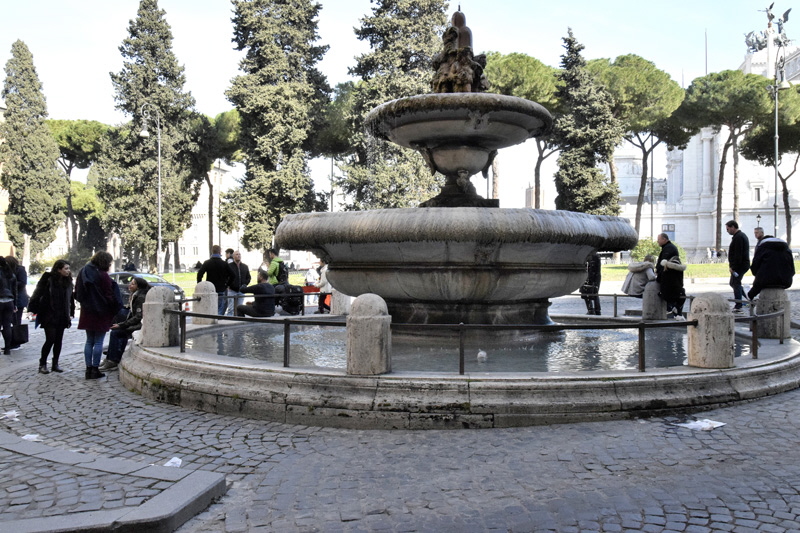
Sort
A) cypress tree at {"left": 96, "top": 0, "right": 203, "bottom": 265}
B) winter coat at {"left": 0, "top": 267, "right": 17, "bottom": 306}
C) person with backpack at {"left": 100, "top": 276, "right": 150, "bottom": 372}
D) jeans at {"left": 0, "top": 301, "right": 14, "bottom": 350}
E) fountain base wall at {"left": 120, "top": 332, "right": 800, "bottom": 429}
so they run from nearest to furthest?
fountain base wall at {"left": 120, "top": 332, "right": 800, "bottom": 429}
person with backpack at {"left": 100, "top": 276, "right": 150, "bottom": 372}
jeans at {"left": 0, "top": 301, "right": 14, "bottom": 350}
winter coat at {"left": 0, "top": 267, "right": 17, "bottom": 306}
cypress tree at {"left": 96, "top": 0, "right": 203, "bottom": 265}

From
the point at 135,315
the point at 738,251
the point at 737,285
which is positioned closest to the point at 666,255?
the point at 738,251

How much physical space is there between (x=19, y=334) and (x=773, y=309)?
10710mm

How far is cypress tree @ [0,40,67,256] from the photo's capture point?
44.1 metres

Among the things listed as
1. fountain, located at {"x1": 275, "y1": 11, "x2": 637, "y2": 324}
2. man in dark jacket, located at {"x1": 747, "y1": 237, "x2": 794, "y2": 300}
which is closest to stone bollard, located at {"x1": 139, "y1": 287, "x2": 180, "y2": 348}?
fountain, located at {"x1": 275, "y1": 11, "x2": 637, "y2": 324}

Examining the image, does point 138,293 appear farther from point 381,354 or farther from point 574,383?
point 574,383

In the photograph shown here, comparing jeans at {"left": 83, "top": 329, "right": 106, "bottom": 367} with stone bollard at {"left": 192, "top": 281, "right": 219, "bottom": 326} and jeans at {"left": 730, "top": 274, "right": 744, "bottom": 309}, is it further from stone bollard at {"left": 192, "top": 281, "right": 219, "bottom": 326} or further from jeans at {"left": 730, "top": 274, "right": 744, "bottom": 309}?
jeans at {"left": 730, "top": 274, "right": 744, "bottom": 309}

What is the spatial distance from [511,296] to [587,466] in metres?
3.66

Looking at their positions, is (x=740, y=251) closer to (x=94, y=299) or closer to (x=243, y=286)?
(x=243, y=286)

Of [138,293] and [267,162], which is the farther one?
[267,162]

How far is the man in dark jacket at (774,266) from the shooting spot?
827cm

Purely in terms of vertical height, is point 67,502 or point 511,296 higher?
point 511,296

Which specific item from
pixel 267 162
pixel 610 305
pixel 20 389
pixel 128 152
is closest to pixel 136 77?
pixel 128 152

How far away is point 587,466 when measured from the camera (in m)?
4.04

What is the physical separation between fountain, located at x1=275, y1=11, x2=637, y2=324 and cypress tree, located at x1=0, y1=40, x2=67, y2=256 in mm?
43237
